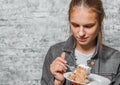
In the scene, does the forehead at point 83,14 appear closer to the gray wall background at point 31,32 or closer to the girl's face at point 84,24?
the girl's face at point 84,24

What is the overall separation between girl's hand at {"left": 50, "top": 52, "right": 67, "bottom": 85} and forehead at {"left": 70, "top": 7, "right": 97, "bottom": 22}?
0.14 metres

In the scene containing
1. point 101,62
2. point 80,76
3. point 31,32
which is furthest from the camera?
point 31,32

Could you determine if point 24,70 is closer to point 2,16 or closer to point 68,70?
point 2,16

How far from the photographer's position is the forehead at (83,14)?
45.6 inches

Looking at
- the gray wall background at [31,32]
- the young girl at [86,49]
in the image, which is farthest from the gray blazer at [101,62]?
the gray wall background at [31,32]

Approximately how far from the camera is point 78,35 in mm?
1160

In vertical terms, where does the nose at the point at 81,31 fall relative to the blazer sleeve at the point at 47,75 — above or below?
above

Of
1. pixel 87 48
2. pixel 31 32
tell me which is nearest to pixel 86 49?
pixel 87 48

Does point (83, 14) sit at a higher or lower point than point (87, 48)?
higher

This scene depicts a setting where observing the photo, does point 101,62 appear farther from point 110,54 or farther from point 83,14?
point 83,14

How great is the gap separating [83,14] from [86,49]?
177mm

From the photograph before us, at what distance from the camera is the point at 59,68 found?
1.12m

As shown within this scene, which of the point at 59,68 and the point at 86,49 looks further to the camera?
the point at 86,49

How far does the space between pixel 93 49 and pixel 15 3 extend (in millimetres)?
504
